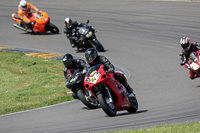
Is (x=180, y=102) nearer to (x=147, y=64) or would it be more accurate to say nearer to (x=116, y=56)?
(x=147, y=64)

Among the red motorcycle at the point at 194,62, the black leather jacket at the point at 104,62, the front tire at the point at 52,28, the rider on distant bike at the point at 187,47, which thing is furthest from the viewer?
the front tire at the point at 52,28

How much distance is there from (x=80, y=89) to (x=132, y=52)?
9255mm

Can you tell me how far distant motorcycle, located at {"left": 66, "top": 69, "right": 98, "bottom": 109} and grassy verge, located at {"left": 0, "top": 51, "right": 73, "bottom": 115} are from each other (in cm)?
159

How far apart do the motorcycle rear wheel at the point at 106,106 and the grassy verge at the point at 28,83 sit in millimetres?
3541

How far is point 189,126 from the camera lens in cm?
811

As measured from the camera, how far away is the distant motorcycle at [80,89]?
11719mm

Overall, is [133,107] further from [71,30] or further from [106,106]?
[71,30]

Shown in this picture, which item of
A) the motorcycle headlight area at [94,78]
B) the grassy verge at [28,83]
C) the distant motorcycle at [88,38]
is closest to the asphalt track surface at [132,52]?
the distant motorcycle at [88,38]

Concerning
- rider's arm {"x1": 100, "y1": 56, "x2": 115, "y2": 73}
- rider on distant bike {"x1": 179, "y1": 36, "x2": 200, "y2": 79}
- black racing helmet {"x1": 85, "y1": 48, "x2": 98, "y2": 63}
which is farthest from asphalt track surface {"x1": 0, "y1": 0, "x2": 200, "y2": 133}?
black racing helmet {"x1": 85, "y1": 48, "x2": 98, "y2": 63}

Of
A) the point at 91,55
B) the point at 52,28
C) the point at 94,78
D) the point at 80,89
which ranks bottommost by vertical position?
the point at 52,28

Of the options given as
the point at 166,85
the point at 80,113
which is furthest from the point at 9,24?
the point at 80,113

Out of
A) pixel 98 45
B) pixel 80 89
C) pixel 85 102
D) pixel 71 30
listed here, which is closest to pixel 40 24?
pixel 71 30

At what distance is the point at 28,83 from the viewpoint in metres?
Result: 17.3

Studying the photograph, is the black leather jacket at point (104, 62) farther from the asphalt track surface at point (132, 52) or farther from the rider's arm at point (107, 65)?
the asphalt track surface at point (132, 52)
